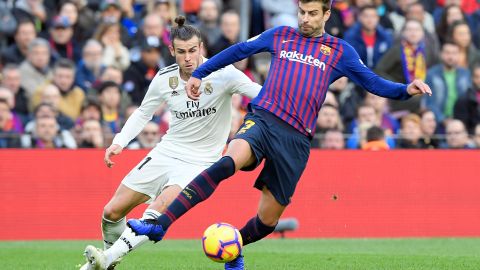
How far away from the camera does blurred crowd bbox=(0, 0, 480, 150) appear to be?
52.5 feet

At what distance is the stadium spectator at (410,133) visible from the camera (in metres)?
16.5

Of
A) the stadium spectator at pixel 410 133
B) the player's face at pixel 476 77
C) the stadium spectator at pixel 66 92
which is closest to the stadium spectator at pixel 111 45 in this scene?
the stadium spectator at pixel 66 92

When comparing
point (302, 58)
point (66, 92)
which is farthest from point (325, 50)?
point (66, 92)

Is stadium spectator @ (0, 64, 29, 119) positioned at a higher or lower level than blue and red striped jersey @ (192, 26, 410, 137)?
lower

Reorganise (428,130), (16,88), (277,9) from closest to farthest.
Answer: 1. (16,88)
2. (428,130)
3. (277,9)

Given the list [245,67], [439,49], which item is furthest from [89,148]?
[439,49]

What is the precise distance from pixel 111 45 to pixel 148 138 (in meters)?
2.33

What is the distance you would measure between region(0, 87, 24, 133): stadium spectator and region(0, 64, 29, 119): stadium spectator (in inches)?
5.7

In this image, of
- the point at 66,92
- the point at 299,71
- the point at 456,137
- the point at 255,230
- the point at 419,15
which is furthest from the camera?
the point at 419,15

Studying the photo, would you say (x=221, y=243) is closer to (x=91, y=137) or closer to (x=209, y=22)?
(x=91, y=137)

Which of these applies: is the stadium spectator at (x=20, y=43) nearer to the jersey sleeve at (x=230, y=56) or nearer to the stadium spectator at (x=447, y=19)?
the stadium spectator at (x=447, y=19)

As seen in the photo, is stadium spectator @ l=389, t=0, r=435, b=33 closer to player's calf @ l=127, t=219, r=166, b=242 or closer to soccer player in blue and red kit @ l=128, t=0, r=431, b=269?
soccer player in blue and red kit @ l=128, t=0, r=431, b=269

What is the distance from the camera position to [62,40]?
17.3m

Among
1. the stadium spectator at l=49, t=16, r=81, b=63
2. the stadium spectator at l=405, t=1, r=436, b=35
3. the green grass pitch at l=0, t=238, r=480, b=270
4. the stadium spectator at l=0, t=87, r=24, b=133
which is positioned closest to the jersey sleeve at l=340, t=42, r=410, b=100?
the green grass pitch at l=0, t=238, r=480, b=270
